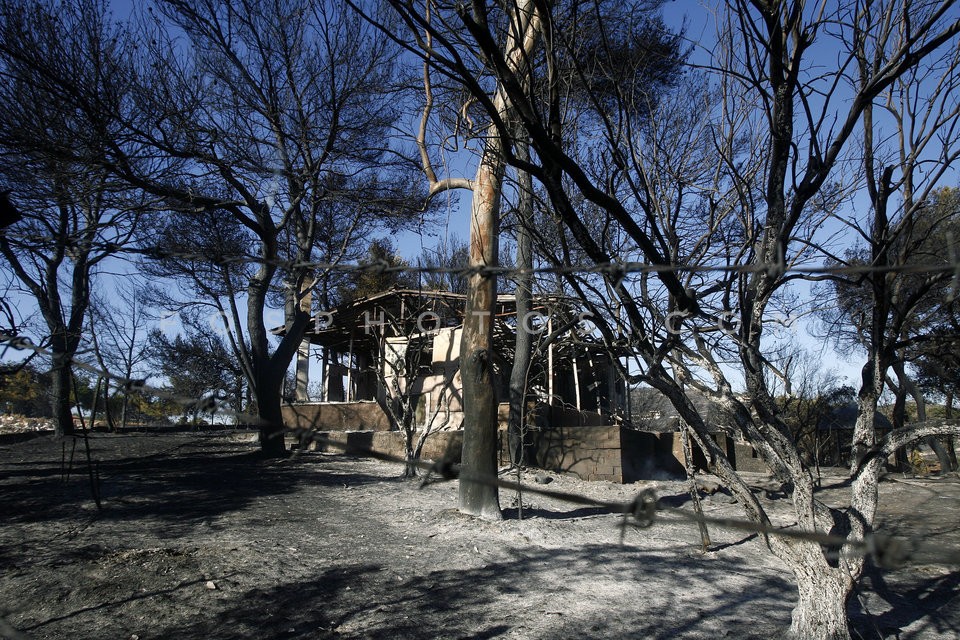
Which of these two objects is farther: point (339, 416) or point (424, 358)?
point (424, 358)

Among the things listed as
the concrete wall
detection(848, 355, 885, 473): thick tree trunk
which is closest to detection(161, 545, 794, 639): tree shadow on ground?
detection(848, 355, 885, 473): thick tree trunk

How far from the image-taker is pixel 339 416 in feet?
49.6

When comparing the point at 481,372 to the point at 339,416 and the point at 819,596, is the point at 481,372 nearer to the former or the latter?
the point at 819,596

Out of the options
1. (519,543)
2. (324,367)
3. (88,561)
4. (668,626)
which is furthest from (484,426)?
(324,367)

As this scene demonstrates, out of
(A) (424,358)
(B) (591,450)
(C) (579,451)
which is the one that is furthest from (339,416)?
(B) (591,450)

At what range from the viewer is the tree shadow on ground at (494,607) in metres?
4.69

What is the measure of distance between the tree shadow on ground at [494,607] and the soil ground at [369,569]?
19mm

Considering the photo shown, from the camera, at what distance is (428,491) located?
9.80 meters

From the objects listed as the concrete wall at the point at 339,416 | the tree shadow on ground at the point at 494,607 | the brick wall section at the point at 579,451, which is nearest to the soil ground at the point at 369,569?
the tree shadow on ground at the point at 494,607

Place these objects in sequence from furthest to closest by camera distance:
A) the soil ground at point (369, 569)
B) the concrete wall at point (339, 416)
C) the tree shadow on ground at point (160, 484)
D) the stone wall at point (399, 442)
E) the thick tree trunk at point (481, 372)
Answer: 1. the concrete wall at point (339, 416)
2. the stone wall at point (399, 442)
3. the thick tree trunk at point (481, 372)
4. the tree shadow on ground at point (160, 484)
5. the soil ground at point (369, 569)

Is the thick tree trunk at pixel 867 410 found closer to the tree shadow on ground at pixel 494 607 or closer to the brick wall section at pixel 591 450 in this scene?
the tree shadow on ground at pixel 494 607

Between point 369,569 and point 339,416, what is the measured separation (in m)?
9.40

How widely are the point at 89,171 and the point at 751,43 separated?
6764 millimetres

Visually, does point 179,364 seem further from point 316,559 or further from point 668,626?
point 668,626
